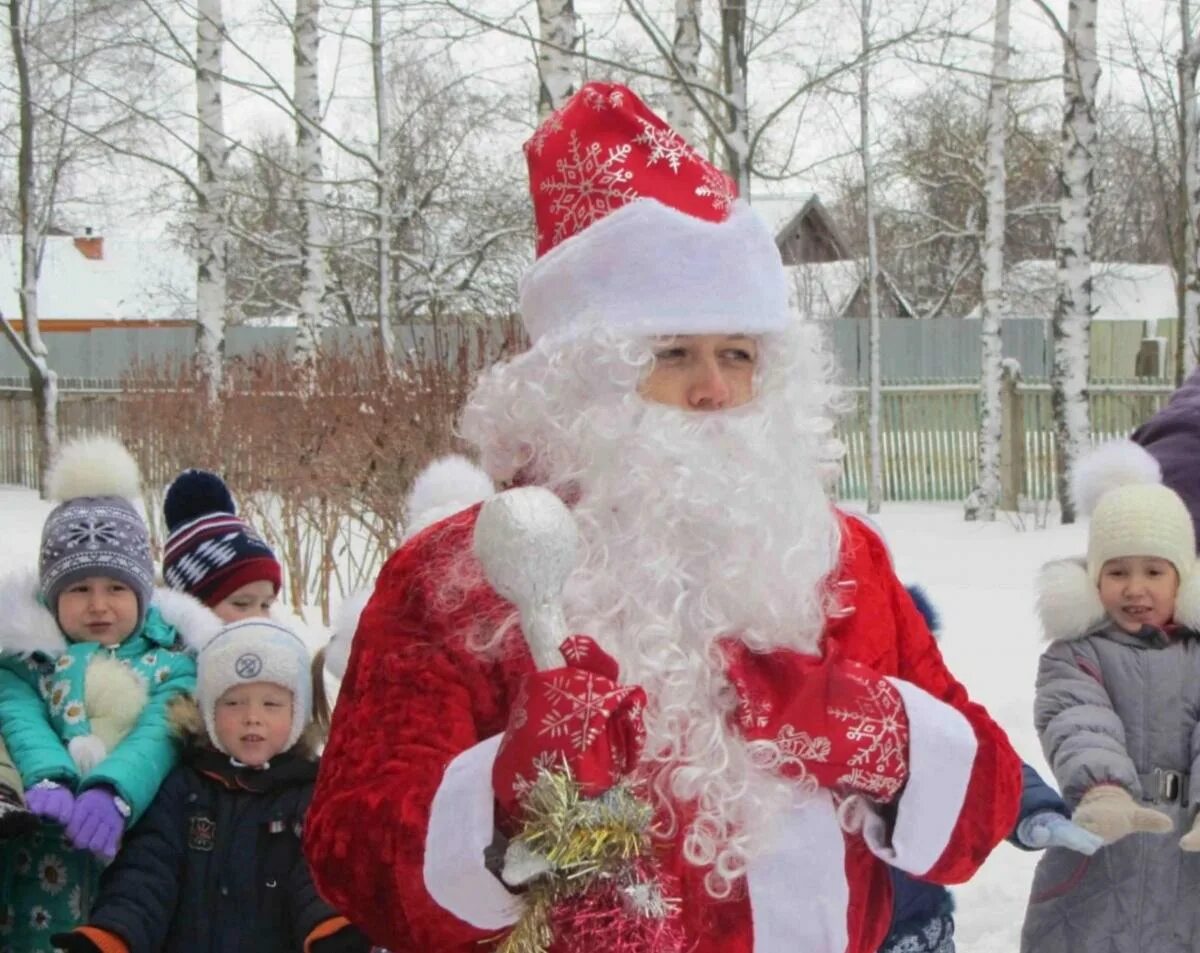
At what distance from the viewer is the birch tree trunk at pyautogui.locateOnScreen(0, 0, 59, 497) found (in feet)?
54.5

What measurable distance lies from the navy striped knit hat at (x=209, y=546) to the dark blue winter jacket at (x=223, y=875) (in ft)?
2.81

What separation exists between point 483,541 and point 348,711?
0.37 metres

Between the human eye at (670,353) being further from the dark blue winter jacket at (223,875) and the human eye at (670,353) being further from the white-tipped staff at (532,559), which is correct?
the dark blue winter jacket at (223,875)

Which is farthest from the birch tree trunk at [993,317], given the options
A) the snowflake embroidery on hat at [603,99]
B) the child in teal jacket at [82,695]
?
the snowflake embroidery on hat at [603,99]

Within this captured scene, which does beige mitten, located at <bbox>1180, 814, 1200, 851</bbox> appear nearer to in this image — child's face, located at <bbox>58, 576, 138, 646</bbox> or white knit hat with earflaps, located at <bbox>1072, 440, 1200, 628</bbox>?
white knit hat with earflaps, located at <bbox>1072, 440, 1200, 628</bbox>

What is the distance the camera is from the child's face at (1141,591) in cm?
344

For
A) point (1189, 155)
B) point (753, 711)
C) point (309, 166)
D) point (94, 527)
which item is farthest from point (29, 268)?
point (753, 711)

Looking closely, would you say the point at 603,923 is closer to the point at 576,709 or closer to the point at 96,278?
the point at 576,709

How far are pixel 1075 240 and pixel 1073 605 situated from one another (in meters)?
9.77

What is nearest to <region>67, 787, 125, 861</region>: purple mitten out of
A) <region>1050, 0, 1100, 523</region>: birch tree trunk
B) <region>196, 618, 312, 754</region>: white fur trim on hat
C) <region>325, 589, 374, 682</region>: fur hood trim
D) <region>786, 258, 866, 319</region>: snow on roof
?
<region>196, 618, 312, 754</region>: white fur trim on hat

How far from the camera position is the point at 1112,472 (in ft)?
11.7

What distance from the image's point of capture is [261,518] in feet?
32.3

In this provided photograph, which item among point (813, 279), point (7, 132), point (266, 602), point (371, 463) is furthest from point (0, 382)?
point (266, 602)

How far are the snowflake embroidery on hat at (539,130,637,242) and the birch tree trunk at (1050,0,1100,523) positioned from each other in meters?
10.6
